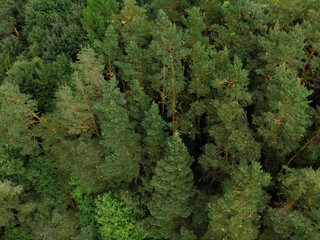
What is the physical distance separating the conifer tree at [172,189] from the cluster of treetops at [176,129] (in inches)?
3.6

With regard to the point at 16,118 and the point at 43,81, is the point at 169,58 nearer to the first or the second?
the point at 16,118

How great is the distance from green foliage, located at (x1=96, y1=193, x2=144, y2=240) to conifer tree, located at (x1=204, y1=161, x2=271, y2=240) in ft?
30.0

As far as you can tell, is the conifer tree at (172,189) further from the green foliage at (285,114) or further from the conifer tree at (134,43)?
the conifer tree at (134,43)

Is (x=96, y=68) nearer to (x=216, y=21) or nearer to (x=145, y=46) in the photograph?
(x=145, y=46)

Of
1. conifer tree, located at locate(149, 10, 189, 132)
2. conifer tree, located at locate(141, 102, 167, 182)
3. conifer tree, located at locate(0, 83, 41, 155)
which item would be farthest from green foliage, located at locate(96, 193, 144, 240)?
conifer tree, located at locate(0, 83, 41, 155)

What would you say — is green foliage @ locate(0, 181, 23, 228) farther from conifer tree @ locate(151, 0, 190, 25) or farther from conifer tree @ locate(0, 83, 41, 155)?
conifer tree @ locate(151, 0, 190, 25)

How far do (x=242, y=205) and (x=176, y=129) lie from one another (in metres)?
8.65

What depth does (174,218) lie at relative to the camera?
21.2 meters

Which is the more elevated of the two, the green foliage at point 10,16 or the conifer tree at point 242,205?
the conifer tree at point 242,205

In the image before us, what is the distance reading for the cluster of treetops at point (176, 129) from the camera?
1506 cm

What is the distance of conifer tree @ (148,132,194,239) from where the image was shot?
17.2 m

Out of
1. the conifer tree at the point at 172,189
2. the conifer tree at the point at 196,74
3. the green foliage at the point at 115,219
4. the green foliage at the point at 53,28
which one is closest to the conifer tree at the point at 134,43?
the conifer tree at the point at 196,74

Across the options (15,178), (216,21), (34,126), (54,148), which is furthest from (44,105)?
(216,21)

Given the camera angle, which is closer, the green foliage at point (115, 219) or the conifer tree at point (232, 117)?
the conifer tree at point (232, 117)
